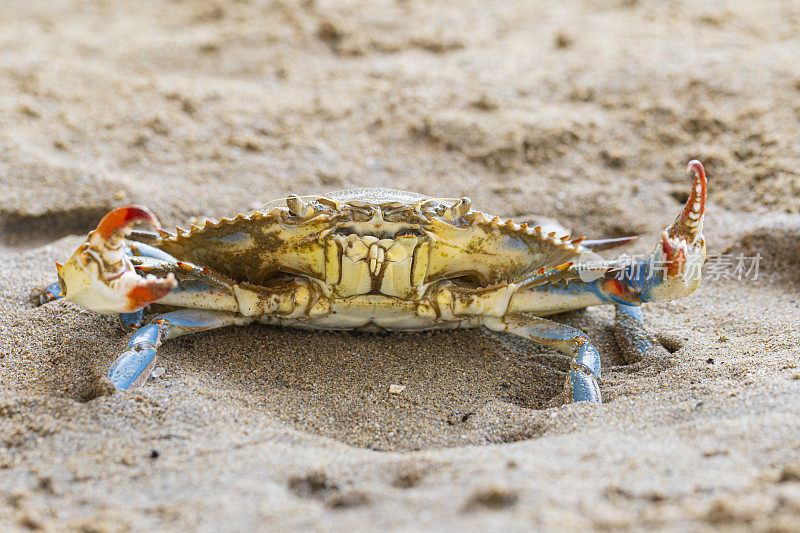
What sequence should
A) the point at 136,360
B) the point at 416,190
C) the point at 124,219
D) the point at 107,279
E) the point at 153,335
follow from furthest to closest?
the point at 416,190, the point at 153,335, the point at 136,360, the point at 107,279, the point at 124,219

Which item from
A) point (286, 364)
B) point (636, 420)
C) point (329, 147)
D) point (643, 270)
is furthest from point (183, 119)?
point (636, 420)

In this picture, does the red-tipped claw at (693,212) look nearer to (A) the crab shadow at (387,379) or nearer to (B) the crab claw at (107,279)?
(A) the crab shadow at (387,379)

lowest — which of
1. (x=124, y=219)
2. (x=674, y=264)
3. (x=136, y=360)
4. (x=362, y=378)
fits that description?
(x=362, y=378)

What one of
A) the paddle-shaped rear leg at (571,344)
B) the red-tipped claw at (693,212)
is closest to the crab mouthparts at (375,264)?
the paddle-shaped rear leg at (571,344)

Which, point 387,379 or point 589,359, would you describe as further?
point 387,379

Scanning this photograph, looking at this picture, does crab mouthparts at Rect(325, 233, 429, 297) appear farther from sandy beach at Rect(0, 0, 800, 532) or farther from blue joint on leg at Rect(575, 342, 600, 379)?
blue joint on leg at Rect(575, 342, 600, 379)

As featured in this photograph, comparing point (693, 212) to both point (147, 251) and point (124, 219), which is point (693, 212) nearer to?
point (124, 219)

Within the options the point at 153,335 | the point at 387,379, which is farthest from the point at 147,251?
the point at 387,379
